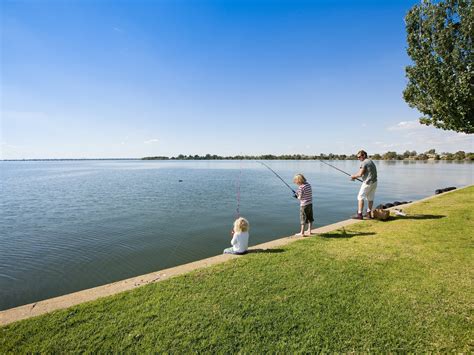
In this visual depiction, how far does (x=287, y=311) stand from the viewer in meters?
4.07

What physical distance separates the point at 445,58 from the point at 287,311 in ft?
47.3

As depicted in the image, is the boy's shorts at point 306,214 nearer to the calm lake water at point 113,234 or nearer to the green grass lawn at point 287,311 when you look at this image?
the green grass lawn at point 287,311

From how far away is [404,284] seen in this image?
479cm

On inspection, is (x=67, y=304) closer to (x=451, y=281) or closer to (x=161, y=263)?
(x=161, y=263)

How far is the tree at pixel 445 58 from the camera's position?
11008 mm

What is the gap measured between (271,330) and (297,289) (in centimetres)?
123

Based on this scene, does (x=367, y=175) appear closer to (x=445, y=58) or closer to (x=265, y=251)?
(x=265, y=251)

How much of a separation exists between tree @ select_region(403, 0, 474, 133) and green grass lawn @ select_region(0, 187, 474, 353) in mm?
8823

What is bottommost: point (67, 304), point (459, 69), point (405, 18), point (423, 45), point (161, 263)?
point (161, 263)

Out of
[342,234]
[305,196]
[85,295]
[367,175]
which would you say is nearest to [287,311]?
[85,295]

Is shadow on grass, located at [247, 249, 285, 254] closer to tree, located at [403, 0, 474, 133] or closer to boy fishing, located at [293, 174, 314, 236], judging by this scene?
boy fishing, located at [293, 174, 314, 236]

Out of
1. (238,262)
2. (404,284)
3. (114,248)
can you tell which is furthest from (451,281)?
(114,248)

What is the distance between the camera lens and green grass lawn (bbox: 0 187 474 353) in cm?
346

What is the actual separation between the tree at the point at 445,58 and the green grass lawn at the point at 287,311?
8.82 meters
